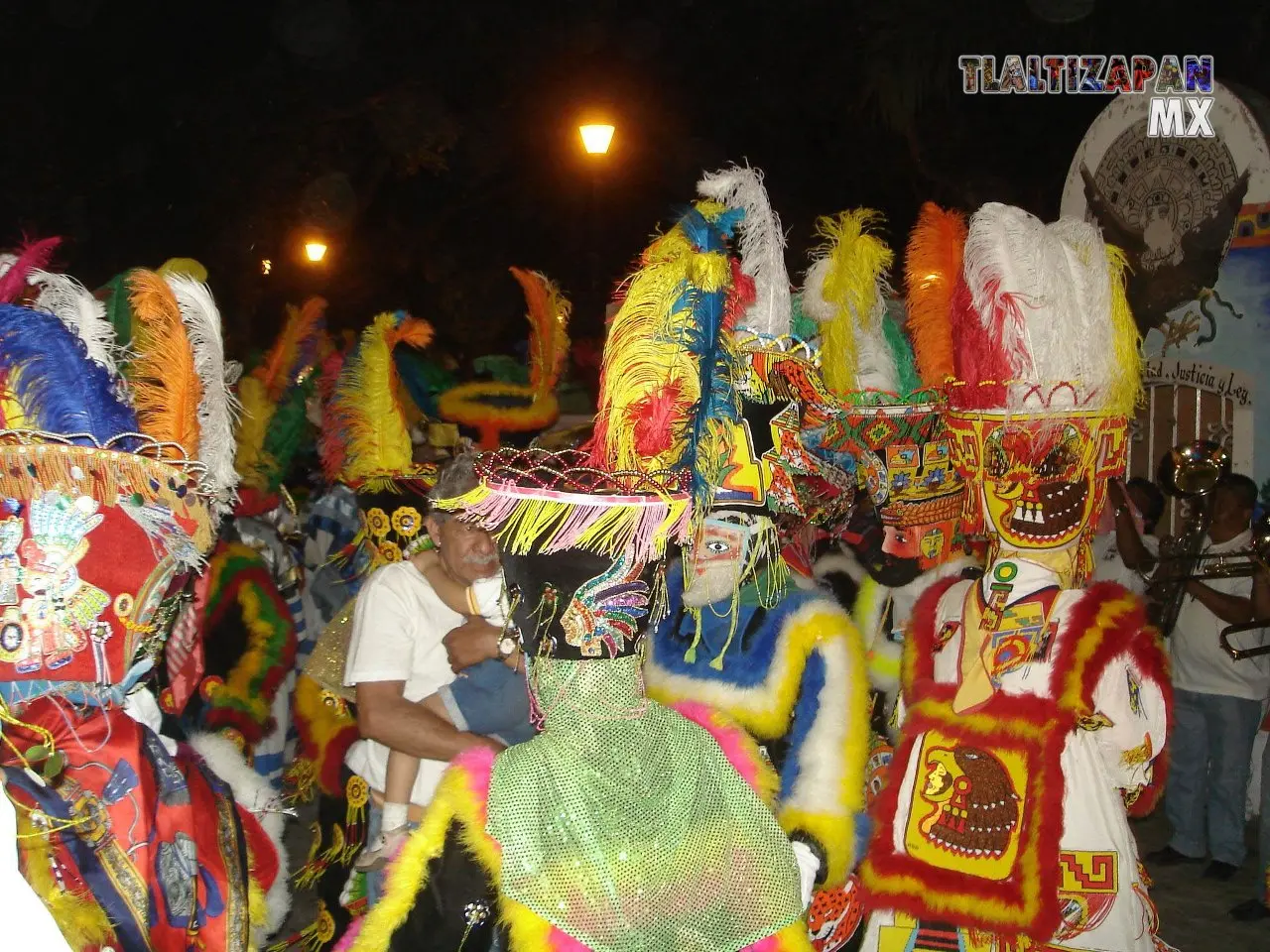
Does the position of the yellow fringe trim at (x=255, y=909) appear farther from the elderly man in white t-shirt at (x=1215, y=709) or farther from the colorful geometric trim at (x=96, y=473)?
the elderly man in white t-shirt at (x=1215, y=709)

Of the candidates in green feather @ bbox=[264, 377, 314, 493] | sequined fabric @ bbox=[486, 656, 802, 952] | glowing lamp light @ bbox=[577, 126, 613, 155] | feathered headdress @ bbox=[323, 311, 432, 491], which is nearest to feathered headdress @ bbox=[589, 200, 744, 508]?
sequined fabric @ bbox=[486, 656, 802, 952]

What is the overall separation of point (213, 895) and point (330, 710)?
2.41 m

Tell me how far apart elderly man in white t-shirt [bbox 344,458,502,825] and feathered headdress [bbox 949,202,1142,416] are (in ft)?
5.77

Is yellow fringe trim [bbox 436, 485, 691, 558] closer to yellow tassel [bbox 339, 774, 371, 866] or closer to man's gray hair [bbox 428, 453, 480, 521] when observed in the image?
man's gray hair [bbox 428, 453, 480, 521]

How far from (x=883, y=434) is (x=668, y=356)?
9.57 ft

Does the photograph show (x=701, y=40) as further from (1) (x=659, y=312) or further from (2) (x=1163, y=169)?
(1) (x=659, y=312)

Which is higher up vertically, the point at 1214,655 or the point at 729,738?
the point at 729,738

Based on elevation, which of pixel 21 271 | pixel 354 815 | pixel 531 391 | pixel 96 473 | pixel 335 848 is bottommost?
pixel 335 848

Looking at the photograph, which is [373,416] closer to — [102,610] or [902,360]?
[902,360]

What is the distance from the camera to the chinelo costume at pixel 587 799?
7.72 feet

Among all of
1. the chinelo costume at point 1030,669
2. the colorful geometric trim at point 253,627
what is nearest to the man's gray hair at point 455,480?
the chinelo costume at point 1030,669

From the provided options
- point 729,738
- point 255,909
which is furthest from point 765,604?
point 255,909

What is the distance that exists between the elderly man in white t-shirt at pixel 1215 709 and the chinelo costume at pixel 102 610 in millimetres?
5697

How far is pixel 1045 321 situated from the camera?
3844mm
